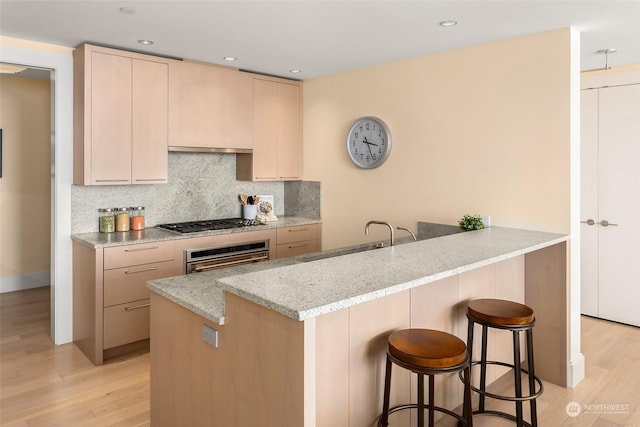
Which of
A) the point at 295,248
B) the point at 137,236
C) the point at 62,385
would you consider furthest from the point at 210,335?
the point at 295,248

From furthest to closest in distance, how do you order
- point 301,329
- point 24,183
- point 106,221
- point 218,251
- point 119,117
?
point 24,183 → point 218,251 → point 106,221 → point 119,117 → point 301,329

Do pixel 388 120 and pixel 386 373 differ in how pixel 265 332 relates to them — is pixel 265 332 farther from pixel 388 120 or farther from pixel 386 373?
pixel 388 120

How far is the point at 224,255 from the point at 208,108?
4.44 feet

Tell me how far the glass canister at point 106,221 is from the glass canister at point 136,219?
16 cm

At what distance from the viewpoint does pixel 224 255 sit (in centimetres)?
399

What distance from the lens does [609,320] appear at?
4383mm

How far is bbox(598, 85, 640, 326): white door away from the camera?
4152 millimetres

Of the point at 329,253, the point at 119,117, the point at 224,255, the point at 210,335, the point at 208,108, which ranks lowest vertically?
the point at 210,335

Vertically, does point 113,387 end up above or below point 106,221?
below

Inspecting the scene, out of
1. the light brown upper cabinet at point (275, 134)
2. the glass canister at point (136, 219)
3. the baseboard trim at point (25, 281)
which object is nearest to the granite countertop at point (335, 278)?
the glass canister at point (136, 219)

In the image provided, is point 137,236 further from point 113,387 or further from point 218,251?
point 113,387

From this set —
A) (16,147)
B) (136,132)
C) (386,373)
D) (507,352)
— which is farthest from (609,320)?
(16,147)

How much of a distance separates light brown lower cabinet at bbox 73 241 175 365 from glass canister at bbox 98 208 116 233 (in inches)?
10.2

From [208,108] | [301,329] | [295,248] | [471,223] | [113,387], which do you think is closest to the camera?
[301,329]
